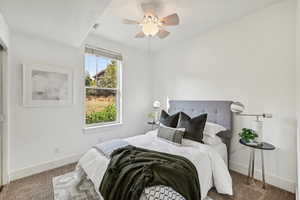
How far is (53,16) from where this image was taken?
6.46 feet

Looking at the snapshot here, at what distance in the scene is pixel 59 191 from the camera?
2.09 meters

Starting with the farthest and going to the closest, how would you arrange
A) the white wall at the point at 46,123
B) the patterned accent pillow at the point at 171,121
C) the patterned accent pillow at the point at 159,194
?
the patterned accent pillow at the point at 171,121, the white wall at the point at 46,123, the patterned accent pillow at the point at 159,194

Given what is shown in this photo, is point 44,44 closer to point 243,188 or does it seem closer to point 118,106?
point 118,106

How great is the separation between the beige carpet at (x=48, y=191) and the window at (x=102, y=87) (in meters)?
1.35

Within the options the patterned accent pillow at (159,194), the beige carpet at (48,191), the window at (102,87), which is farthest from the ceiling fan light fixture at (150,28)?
the beige carpet at (48,191)

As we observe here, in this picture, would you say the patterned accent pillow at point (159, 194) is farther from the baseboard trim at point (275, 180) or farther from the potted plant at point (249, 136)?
the baseboard trim at point (275, 180)

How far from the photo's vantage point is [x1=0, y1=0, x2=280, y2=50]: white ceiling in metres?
1.76

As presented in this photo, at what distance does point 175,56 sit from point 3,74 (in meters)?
3.39

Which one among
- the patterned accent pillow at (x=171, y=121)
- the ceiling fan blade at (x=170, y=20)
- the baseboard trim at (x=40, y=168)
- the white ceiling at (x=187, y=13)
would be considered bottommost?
the baseboard trim at (x=40, y=168)

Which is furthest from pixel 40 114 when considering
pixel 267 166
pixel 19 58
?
pixel 267 166

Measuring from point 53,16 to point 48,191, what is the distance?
2.45 meters

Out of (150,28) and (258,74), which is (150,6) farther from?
(258,74)

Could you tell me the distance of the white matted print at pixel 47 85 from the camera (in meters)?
2.53

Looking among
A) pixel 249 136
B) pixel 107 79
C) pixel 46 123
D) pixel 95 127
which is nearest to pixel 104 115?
pixel 95 127
